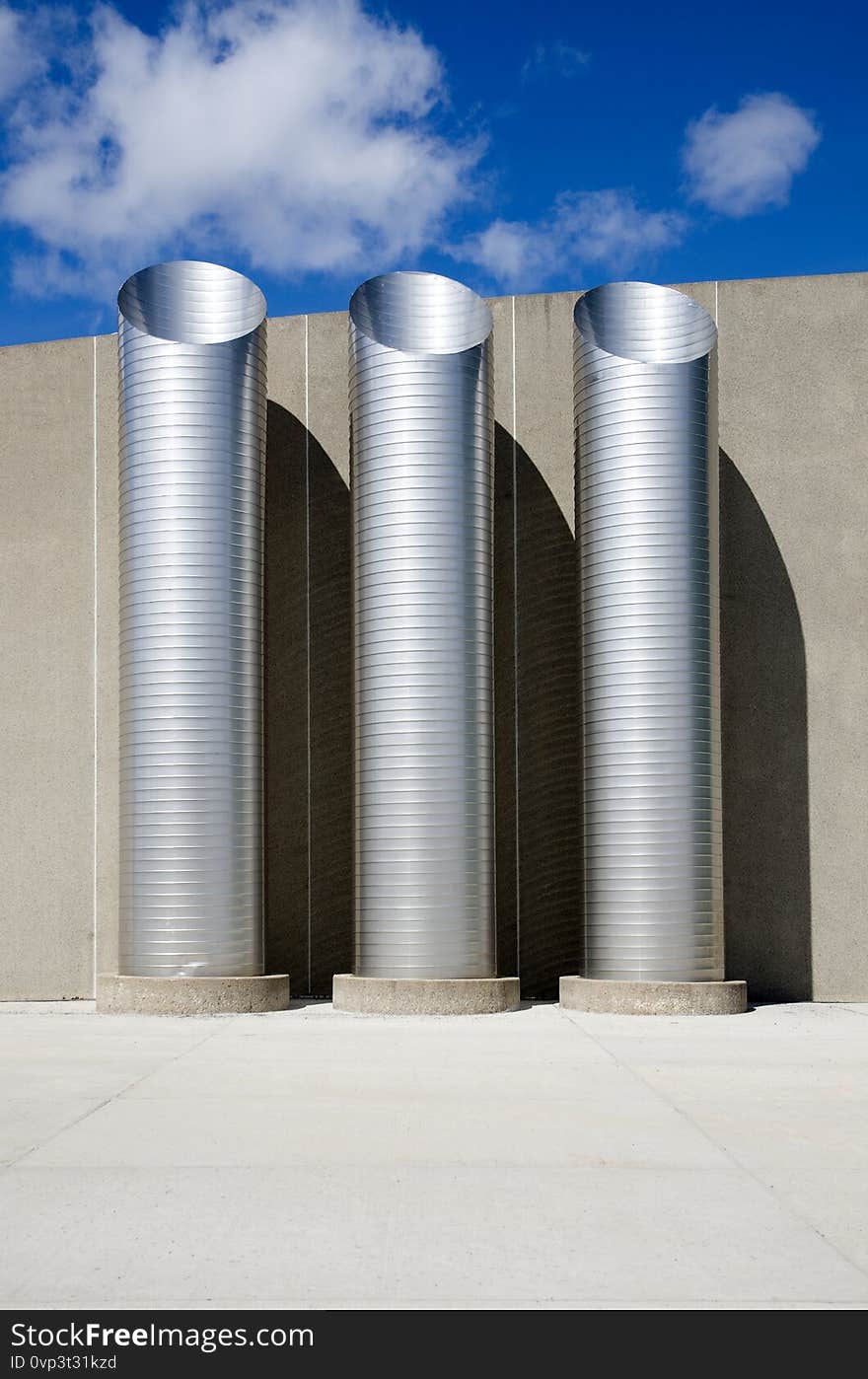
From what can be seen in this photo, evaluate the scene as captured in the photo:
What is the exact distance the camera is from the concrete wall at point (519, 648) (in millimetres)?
18953

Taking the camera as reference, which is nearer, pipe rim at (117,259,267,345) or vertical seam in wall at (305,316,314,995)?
pipe rim at (117,259,267,345)

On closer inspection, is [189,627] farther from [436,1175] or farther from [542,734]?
[436,1175]

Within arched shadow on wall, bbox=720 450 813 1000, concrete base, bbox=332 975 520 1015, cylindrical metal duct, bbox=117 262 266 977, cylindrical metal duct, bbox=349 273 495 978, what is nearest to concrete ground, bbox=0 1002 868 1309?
concrete base, bbox=332 975 520 1015

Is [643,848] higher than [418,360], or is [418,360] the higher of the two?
[418,360]

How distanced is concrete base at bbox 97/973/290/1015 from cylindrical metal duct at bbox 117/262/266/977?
27 cm

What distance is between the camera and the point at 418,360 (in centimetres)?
1756

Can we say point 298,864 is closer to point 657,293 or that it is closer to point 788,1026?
point 788,1026

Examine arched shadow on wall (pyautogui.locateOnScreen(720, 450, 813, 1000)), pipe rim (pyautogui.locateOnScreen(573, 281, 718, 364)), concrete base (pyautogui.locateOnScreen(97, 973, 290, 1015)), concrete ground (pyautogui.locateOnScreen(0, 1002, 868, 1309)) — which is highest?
pipe rim (pyautogui.locateOnScreen(573, 281, 718, 364))

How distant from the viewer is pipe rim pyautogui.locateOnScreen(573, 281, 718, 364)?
57.7 ft

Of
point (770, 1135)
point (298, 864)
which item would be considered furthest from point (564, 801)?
point (770, 1135)

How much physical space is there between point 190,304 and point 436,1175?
43.2ft

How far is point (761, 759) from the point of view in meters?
19.0

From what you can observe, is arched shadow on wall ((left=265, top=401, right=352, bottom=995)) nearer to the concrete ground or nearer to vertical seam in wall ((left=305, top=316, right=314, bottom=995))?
vertical seam in wall ((left=305, top=316, right=314, bottom=995))

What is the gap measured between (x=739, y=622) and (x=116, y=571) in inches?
341
